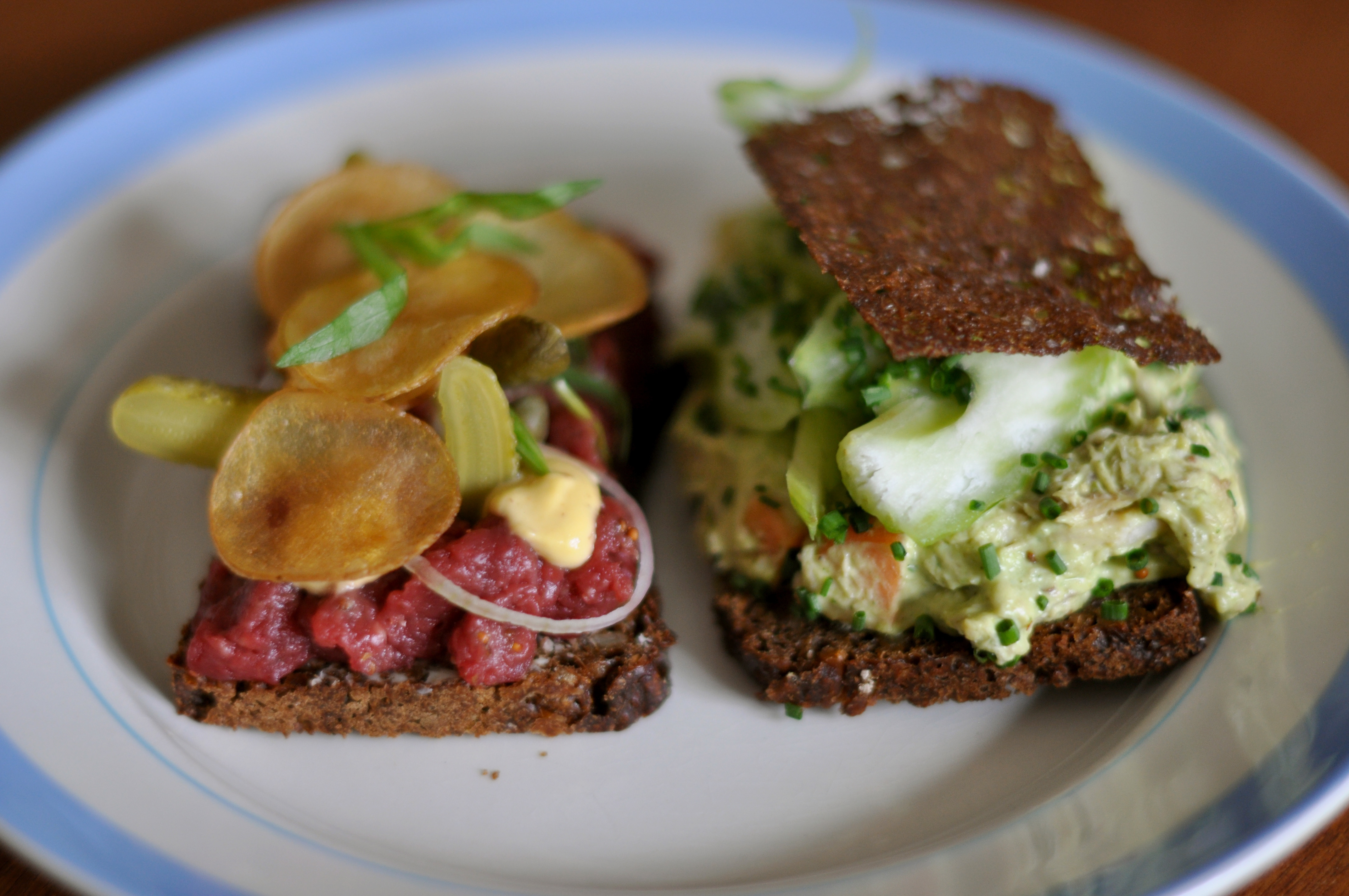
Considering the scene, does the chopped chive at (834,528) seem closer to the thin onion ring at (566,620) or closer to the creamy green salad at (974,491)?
the creamy green salad at (974,491)

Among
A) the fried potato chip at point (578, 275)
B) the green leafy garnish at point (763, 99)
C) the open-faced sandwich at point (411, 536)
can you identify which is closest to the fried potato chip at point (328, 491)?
the open-faced sandwich at point (411, 536)

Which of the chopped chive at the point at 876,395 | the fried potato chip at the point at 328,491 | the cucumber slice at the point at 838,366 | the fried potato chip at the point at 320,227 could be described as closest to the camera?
the fried potato chip at the point at 328,491

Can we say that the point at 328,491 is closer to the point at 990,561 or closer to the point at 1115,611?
the point at 990,561


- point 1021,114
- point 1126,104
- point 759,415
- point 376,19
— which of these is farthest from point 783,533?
point 376,19

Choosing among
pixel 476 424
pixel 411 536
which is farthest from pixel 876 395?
pixel 411 536

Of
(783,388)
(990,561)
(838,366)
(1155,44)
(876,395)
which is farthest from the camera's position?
(1155,44)

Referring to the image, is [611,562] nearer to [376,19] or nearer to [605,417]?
[605,417]

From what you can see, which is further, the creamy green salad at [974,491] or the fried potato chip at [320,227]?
the fried potato chip at [320,227]

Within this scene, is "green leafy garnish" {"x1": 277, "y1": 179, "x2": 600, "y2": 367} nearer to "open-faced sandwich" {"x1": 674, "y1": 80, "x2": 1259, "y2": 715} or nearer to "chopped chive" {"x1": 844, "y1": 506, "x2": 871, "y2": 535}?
"open-faced sandwich" {"x1": 674, "y1": 80, "x2": 1259, "y2": 715}
